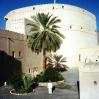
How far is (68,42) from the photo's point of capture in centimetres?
3938

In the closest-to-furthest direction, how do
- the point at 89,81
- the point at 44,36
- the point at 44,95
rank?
the point at 89,81 < the point at 44,95 < the point at 44,36

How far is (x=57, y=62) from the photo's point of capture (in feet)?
124

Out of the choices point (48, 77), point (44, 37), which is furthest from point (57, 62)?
point (48, 77)

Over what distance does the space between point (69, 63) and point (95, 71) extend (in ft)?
86.2

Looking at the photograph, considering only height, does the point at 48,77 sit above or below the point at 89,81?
below

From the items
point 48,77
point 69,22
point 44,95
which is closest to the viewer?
point 44,95

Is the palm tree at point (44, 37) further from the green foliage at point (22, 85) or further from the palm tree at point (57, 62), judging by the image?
the palm tree at point (57, 62)

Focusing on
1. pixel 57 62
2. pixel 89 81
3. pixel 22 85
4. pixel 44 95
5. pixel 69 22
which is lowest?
pixel 44 95

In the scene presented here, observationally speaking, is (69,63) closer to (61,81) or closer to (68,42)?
(68,42)

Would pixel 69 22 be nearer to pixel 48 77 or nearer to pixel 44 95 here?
pixel 48 77

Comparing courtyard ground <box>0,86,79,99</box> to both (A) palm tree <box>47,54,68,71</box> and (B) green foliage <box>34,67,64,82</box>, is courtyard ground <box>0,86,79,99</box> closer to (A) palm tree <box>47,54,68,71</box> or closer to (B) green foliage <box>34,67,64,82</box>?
(B) green foliage <box>34,67,64,82</box>

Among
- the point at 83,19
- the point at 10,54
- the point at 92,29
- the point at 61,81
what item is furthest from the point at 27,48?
the point at 92,29

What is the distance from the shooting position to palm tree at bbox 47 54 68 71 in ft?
123

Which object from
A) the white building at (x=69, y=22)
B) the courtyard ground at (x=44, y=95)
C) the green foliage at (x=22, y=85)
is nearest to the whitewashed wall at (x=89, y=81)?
the courtyard ground at (x=44, y=95)
